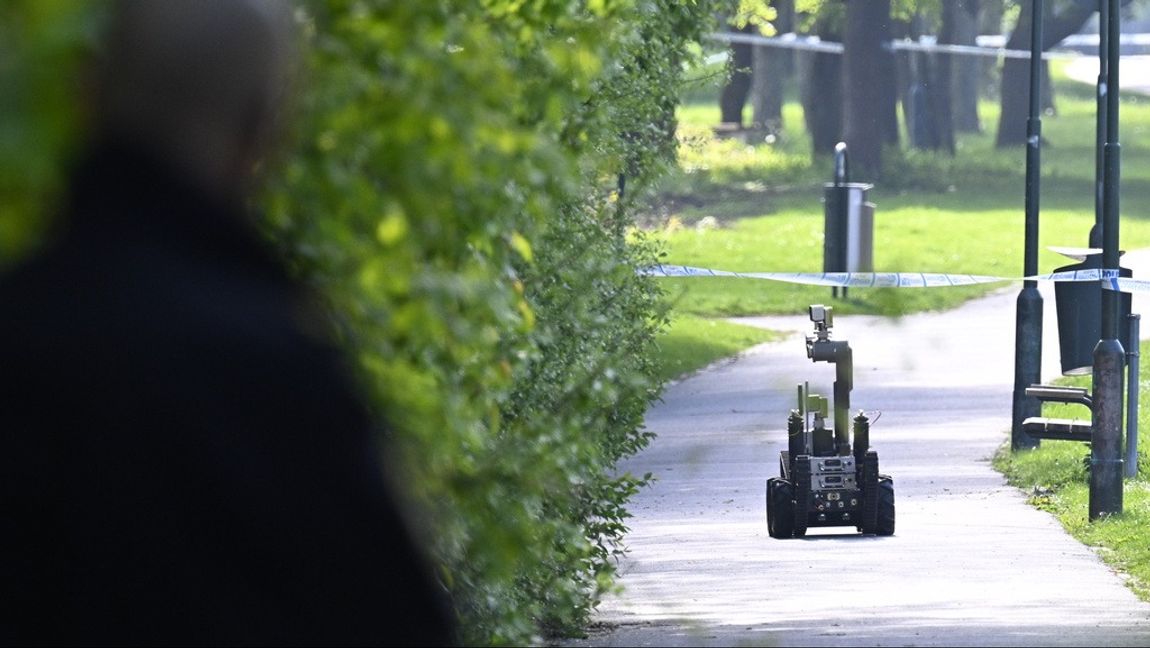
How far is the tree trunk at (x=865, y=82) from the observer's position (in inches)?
1341

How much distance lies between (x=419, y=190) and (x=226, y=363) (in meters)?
1.08

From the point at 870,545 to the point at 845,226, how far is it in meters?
10.4

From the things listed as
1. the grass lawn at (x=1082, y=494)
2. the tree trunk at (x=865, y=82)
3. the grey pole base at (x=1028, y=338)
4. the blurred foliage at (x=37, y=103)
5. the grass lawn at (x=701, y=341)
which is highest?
the blurred foliage at (x=37, y=103)

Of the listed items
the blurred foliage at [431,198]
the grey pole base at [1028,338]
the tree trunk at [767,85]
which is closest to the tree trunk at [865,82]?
the grey pole base at [1028,338]

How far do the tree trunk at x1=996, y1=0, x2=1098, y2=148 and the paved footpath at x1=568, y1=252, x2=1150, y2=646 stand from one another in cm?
2121

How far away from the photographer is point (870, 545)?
12.2 meters

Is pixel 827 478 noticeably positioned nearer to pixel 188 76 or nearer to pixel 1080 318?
pixel 1080 318

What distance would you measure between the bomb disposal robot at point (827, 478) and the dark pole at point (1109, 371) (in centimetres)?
138

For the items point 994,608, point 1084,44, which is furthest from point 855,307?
point 1084,44

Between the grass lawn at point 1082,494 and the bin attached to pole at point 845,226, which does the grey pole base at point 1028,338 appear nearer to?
the grass lawn at point 1082,494

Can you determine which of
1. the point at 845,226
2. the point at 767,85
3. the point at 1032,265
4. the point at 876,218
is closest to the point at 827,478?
the point at 1032,265

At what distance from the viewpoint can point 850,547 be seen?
39.7 ft

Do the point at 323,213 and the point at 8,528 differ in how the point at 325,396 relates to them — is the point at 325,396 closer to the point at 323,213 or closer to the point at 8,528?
the point at 8,528

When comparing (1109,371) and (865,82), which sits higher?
(865,82)
